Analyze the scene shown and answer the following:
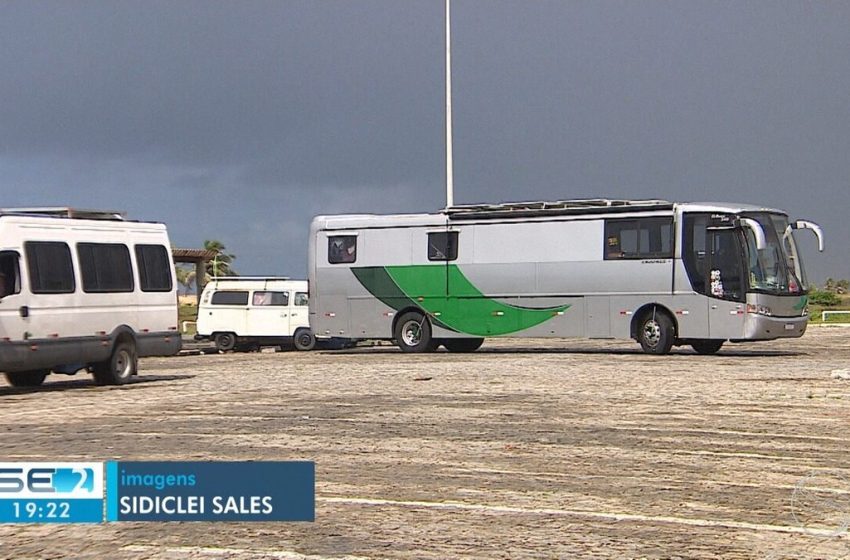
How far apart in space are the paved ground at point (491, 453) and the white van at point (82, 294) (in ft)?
2.42

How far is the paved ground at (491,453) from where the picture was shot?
7848 mm

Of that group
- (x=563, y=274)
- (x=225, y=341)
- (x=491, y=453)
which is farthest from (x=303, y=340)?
(x=491, y=453)

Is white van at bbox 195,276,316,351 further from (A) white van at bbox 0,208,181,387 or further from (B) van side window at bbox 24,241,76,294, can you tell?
(B) van side window at bbox 24,241,76,294

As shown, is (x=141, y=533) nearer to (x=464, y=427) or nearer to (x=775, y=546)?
(x=775, y=546)

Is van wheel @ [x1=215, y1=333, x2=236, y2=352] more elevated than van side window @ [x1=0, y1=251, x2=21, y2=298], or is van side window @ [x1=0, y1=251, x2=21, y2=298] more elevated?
van side window @ [x1=0, y1=251, x2=21, y2=298]

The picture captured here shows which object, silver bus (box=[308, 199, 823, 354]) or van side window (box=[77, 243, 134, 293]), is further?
silver bus (box=[308, 199, 823, 354])

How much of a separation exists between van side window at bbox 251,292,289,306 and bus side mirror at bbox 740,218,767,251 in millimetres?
16560

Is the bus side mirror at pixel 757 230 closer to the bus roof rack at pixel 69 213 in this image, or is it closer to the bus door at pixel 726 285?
the bus door at pixel 726 285

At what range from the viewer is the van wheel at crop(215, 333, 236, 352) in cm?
4069

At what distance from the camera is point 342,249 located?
34.2 meters

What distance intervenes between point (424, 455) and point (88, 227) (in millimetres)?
11076
